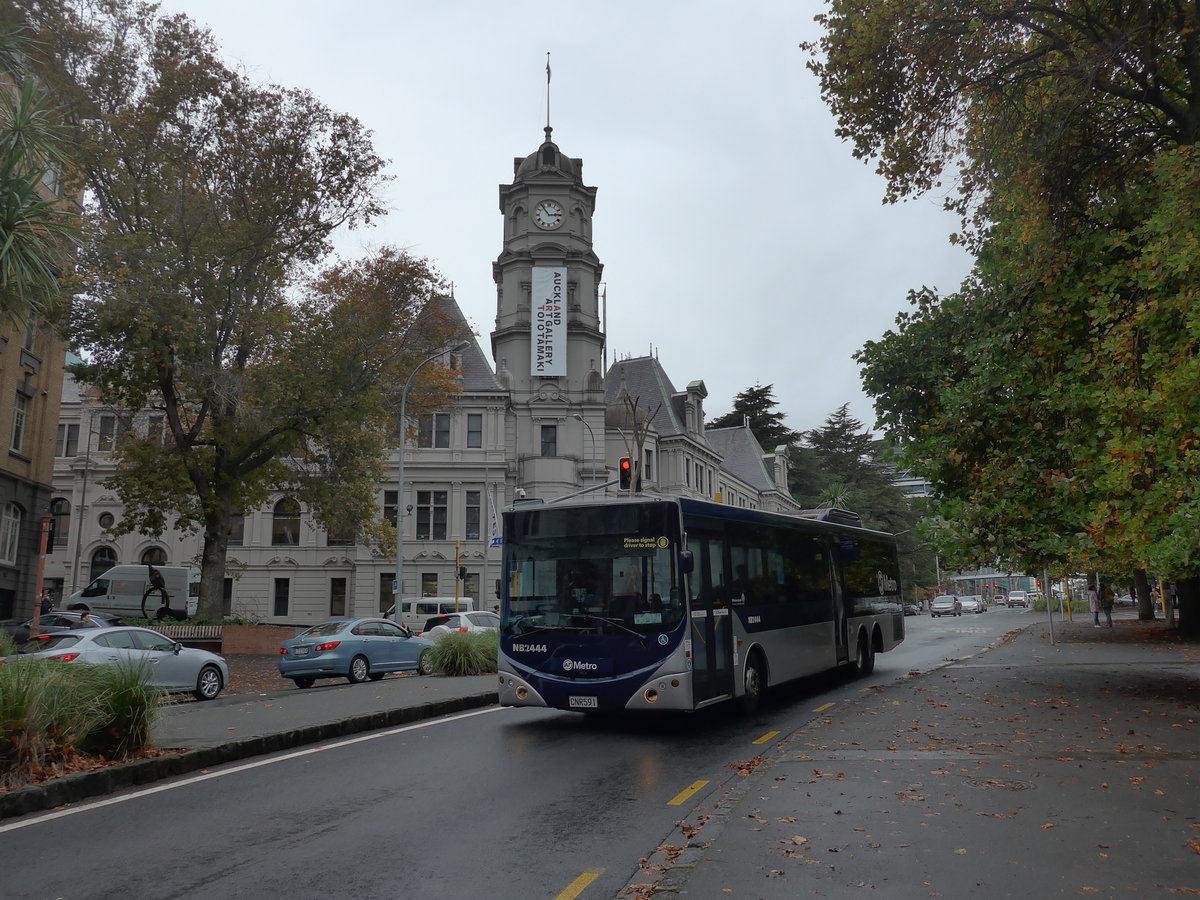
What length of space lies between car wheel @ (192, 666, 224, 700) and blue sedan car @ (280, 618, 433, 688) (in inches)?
102

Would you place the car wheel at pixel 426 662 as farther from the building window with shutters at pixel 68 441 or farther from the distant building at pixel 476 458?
the building window with shutters at pixel 68 441

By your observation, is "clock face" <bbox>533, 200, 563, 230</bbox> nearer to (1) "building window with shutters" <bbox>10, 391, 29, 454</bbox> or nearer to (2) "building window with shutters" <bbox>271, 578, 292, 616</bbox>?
(2) "building window with shutters" <bbox>271, 578, 292, 616</bbox>

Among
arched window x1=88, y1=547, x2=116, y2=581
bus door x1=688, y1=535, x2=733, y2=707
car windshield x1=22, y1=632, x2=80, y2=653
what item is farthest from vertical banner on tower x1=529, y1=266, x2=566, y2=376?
bus door x1=688, y1=535, x2=733, y2=707

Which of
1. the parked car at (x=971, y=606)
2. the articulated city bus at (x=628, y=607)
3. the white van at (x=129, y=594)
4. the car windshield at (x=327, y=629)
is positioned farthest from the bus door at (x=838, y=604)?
the parked car at (x=971, y=606)

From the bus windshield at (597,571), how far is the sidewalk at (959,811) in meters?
2.28

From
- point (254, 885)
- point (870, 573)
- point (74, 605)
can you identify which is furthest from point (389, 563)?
point (254, 885)

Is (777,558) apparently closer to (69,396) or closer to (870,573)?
(870,573)

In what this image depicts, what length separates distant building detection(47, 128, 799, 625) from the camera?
52.0m

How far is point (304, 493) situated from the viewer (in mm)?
31344

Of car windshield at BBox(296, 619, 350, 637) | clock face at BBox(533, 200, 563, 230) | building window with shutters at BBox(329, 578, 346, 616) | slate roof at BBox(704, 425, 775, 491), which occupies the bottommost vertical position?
car windshield at BBox(296, 619, 350, 637)

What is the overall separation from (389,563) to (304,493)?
21.3 metres

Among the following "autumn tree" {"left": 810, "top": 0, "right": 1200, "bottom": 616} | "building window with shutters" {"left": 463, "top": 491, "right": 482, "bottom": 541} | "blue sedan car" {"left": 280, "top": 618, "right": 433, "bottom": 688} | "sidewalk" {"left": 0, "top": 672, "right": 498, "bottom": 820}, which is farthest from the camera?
"building window with shutters" {"left": 463, "top": 491, "right": 482, "bottom": 541}

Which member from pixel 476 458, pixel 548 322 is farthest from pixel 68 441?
pixel 548 322

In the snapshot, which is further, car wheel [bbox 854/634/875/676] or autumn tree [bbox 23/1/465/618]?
autumn tree [bbox 23/1/465/618]
